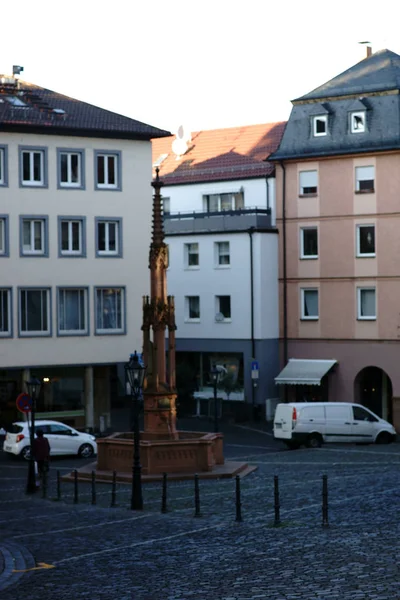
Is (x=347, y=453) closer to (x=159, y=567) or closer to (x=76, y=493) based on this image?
(x=76, y=493)

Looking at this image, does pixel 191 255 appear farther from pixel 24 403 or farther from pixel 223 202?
pixel 24 403

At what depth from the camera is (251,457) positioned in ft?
140

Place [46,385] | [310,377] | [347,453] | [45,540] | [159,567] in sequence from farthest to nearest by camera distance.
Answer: [310,377]
[46,385]
[347,453]
[45,540]
[159,567]

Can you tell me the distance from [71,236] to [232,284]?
10.3 m

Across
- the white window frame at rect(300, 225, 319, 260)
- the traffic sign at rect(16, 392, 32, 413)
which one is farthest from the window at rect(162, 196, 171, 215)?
the traffic sign at rect(16, 392, 32, 413)

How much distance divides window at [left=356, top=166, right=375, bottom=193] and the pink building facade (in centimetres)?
4

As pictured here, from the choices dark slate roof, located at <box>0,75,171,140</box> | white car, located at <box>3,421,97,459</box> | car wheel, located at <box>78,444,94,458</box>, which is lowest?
car wheel, located at <box>78,444,94,458</box>

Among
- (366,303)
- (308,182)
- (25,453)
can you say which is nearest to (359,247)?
Result: (366,303)

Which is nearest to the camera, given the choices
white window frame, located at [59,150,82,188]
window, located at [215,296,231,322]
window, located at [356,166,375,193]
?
white window frame, located at [59,150,82,188]

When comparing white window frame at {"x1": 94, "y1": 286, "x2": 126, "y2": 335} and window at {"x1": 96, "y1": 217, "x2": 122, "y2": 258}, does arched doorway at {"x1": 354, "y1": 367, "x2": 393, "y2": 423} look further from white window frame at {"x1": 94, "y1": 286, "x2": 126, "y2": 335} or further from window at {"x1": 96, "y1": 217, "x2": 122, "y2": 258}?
window at {"x1": 96, "y1": 217, "x2": 122, "y2": 258}

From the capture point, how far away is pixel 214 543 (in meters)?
20.9

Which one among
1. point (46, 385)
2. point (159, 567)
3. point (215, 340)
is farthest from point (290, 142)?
point (159, 567)

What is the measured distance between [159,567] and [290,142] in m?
43.3

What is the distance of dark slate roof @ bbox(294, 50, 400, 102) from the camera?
191 feet
